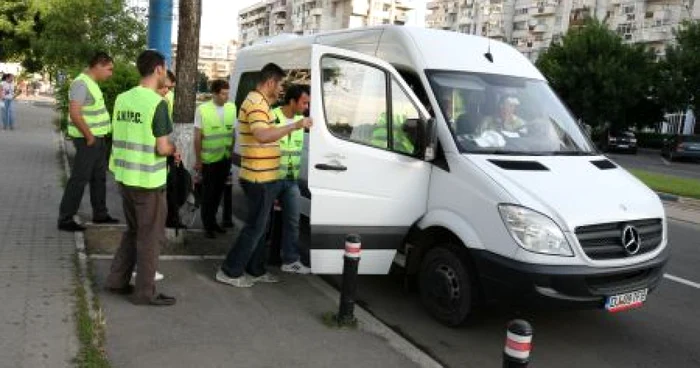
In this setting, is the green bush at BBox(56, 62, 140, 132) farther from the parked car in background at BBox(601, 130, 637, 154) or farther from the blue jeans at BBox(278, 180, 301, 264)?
the parked car in background at BBox(601, 130, 637, 154)

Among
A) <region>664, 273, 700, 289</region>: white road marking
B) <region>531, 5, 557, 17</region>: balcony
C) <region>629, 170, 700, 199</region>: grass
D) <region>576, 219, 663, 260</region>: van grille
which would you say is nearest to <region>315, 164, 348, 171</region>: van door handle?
<region>576, 219, 663, 260</region>: van grille

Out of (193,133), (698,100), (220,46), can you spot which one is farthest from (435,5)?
(193,133)

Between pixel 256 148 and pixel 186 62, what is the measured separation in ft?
6.14

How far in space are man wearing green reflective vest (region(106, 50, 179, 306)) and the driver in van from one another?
97.8 inches

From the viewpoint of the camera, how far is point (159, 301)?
5.24 metres

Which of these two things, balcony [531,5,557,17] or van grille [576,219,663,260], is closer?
van grille [576,219,663,260]

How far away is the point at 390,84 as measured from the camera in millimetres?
5625

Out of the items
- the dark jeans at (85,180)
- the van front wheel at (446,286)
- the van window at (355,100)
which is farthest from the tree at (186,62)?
the van front wheel at (446,286)

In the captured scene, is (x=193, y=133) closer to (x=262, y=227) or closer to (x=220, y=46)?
(x=262, y=227)

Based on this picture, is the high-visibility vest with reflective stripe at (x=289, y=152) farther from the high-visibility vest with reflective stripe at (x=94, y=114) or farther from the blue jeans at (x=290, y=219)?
the high-visibility vest with reflective stripe at (x=94, y=114)

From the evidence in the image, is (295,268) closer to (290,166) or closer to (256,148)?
(290,166)

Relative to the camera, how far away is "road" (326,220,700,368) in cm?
504

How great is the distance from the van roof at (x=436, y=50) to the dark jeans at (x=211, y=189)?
6.72ft

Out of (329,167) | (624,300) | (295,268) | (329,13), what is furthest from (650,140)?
(329,13)
